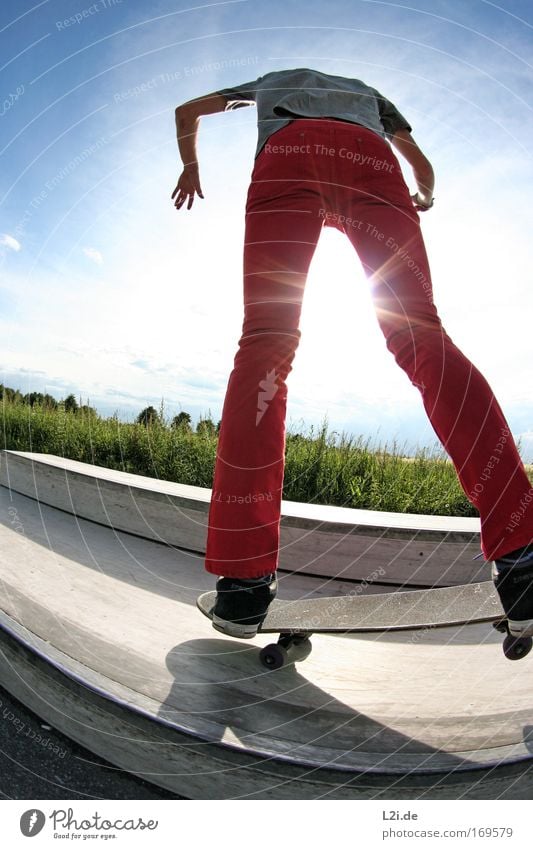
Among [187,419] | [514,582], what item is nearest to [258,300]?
[514,582]

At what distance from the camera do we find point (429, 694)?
143 centimetres

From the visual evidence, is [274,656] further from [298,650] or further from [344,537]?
[344,537]

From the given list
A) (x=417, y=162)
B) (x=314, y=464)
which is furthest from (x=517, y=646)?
(x=314, y=464)

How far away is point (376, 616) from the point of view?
1.50 m

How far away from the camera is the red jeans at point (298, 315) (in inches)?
51.9

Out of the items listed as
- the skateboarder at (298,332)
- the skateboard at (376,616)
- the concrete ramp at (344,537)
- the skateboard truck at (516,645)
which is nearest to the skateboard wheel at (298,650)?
the skateboard at (376,616)

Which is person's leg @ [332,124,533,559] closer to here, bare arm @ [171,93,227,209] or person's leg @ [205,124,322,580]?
person's leg @ [205,124,322,580]

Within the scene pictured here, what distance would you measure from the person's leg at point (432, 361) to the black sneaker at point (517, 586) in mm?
26

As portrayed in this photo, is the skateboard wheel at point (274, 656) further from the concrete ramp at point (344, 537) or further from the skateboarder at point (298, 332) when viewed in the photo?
the concrete ramp at point (344, 537)

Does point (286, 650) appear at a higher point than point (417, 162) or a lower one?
lower

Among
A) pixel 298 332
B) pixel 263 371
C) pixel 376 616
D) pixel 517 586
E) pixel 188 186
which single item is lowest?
pixel 376 616

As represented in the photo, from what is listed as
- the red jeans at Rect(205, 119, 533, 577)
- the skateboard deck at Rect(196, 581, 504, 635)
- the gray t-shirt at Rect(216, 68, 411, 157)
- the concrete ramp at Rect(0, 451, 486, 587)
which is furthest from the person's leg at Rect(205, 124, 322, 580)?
the concrete ramp at Rect(0, 451, 486, 587)

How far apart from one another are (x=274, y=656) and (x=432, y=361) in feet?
2.95

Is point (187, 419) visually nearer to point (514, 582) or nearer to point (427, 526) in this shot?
point (427, 526)
